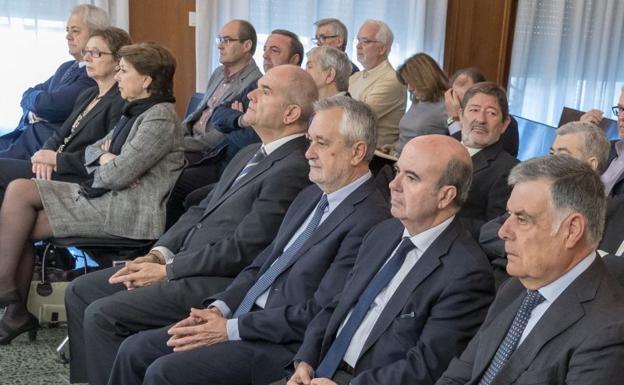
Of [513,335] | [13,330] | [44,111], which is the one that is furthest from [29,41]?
[513,335]

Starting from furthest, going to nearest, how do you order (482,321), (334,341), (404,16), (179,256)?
(404,16), (179,256), (334,341), (482,321)

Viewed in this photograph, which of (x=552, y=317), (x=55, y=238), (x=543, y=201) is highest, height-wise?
(x=543, y=201)

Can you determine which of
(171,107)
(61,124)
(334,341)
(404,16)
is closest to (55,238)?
(171,107)

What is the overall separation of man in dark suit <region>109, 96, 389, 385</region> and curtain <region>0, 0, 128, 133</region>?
4.05 metres

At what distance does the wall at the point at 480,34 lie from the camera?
24.9ft

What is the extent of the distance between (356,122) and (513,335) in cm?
109

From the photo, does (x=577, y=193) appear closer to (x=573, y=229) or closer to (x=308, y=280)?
(x=573, y=229)

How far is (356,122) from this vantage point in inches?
112

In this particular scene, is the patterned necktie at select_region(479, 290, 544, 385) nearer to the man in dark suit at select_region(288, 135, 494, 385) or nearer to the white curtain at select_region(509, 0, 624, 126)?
the man in dark suit at select_region(288, 135, 494, 385)

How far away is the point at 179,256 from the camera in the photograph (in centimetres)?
320

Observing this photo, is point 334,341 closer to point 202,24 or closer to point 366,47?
point 366,47

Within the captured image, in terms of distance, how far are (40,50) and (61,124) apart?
1.81 metres

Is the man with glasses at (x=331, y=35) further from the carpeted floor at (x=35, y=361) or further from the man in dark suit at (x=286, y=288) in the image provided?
the man in dark suit at (x=286, y=288)

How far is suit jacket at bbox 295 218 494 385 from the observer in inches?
87.3
